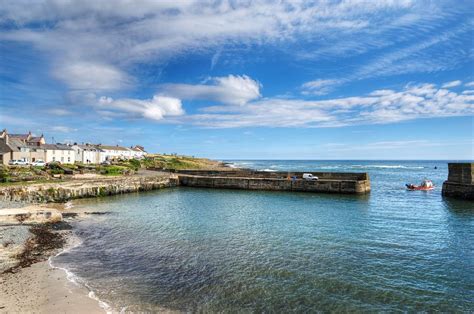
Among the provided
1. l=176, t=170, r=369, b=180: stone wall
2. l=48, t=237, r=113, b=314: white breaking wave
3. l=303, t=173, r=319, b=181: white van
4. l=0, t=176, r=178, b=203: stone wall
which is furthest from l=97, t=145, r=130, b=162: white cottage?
l=48, t=237, r=113, b=314: white breaking wave

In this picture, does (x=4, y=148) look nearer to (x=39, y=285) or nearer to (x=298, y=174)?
(x=298, y=174)

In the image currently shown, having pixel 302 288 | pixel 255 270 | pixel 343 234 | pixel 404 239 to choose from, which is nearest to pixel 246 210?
pixel 343 234

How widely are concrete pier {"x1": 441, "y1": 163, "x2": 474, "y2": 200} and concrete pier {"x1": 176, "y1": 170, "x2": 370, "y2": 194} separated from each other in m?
9.46

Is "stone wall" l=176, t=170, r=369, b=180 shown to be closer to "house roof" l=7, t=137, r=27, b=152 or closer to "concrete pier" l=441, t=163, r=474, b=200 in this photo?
"concrete pier" l=441, t=163, r=474, b=200

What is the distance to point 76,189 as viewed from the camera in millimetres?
36125

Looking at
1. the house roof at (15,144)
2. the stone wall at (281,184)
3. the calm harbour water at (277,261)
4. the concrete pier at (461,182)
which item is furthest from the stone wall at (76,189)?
the concrete pier at (461,182)

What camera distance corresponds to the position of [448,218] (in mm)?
24734

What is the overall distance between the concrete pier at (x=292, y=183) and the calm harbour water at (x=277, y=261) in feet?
47.9

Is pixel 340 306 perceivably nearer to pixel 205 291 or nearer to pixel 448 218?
pixel 205 291

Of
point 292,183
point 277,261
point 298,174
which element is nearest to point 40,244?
point 277,261

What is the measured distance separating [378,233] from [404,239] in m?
1.73

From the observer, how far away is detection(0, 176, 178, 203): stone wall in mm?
30938

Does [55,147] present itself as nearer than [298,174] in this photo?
No

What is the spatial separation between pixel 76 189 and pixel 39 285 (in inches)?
1097
